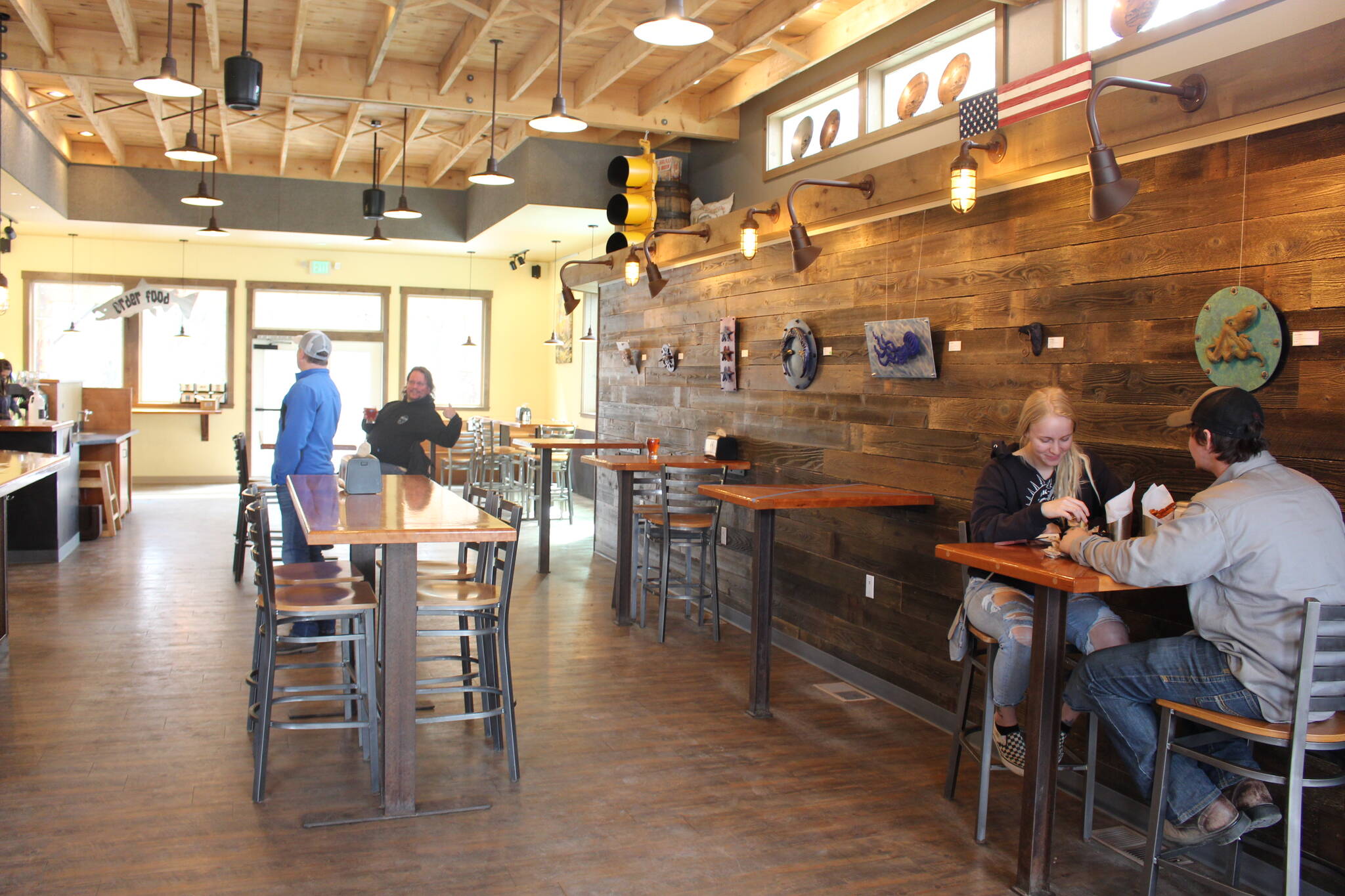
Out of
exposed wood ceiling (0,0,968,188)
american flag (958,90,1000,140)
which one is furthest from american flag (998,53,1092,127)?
exposed wood ceiling (0,0,968,188)

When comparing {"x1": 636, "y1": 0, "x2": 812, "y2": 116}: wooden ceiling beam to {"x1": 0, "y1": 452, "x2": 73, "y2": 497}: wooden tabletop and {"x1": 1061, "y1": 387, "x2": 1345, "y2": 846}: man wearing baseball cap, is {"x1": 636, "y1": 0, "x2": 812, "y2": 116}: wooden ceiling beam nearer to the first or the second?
{"x1": 1061, "y1": 387, "x2": 1345, "y2": 846}: man wearing baseball cap

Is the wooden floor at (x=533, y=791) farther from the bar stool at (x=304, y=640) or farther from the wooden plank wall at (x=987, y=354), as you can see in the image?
the wooden plank wall at (x=987, y=354)

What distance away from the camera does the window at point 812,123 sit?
245 inches

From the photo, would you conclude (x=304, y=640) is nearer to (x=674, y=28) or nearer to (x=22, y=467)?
(x=22, y=467)

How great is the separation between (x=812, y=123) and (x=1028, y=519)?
4.21 meters

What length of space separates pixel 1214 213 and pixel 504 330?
11.6 m

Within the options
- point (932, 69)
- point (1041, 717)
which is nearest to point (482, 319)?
point (932, 69)

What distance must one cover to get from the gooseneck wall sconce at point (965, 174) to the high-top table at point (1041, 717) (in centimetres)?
136

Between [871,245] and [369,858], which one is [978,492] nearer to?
[871,245]

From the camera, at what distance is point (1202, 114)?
2.89m

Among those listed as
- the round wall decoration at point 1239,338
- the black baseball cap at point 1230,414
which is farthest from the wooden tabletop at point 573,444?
A: the black baseball cap at point 1230,414

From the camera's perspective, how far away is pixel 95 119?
8.82 meters

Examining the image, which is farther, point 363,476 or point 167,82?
point 167,82

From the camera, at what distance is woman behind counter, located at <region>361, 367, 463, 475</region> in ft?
20.6
